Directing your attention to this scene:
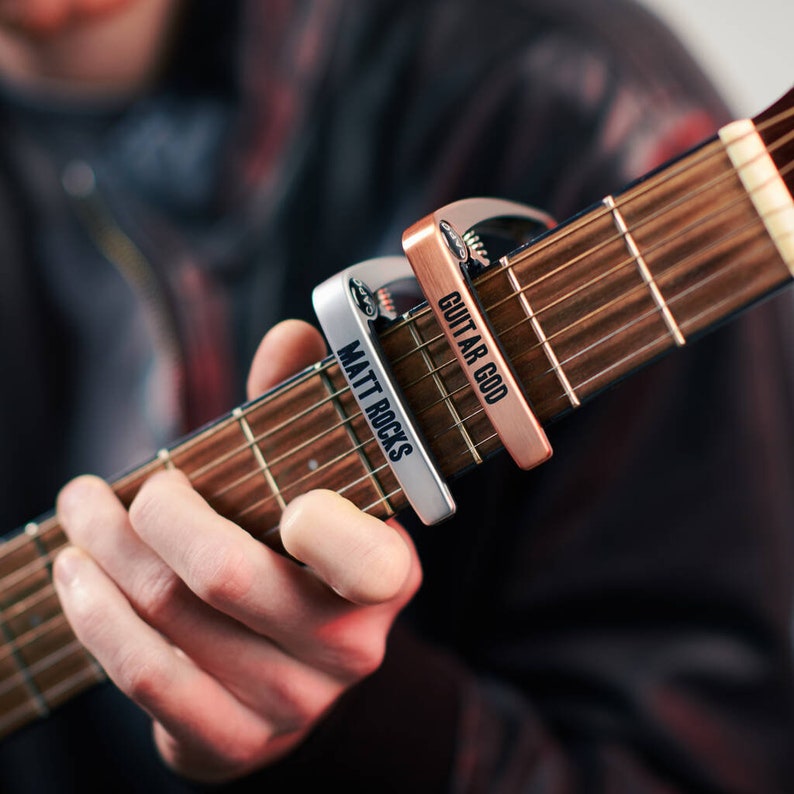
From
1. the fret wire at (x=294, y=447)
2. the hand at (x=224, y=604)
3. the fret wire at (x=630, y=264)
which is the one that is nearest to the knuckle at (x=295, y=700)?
the hand at (x=224, y=604)

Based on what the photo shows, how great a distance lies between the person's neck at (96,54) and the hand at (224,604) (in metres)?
0.46

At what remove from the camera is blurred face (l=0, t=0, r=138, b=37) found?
23.6 inches

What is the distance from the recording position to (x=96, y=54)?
27.2 inches

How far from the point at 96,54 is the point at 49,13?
0.07 meters

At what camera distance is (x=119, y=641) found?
35 cm

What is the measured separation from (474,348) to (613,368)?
0.05 meters

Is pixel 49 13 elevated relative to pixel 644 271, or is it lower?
elevated

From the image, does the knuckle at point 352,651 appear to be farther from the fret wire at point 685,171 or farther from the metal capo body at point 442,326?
the fret wire at point 685,171

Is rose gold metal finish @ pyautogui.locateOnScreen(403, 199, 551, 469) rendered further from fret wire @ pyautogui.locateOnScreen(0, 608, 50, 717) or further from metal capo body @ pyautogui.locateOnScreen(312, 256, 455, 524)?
fret wire @ pyautogui.locateOnScreen(0, 608, 50, 717)

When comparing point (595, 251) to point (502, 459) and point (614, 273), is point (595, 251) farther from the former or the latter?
point (502, 459)

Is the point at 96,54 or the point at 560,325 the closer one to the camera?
the point at 560,325

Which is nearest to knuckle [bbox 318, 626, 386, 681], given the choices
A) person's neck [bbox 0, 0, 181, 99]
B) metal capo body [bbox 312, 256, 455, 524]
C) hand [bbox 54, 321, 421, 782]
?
hand [bbox 54, 321, 421, 782]

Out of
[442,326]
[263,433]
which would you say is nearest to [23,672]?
[263,433]

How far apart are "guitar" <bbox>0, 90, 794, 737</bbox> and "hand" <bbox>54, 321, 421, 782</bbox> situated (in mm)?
21
